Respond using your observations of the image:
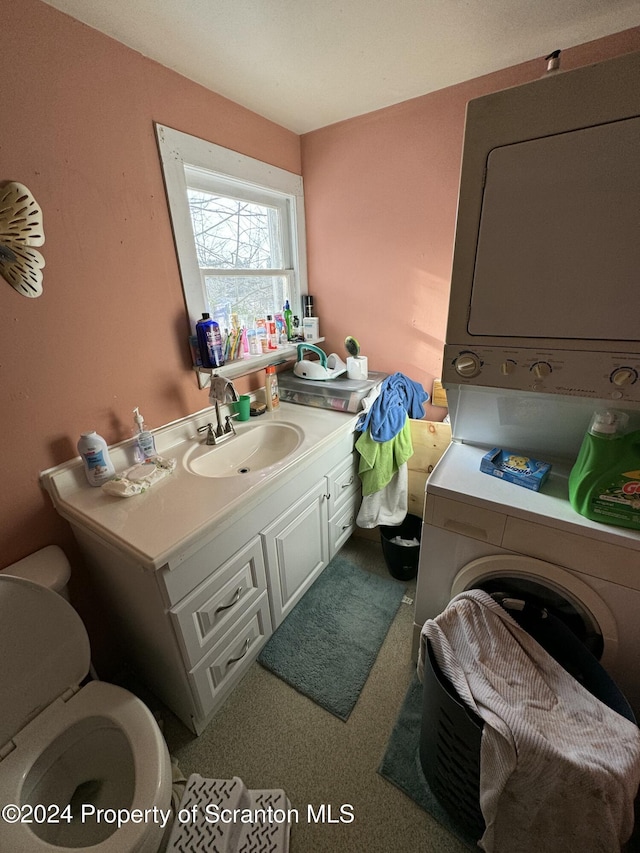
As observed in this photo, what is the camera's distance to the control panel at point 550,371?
0.75m

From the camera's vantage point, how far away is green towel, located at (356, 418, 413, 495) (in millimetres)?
1695

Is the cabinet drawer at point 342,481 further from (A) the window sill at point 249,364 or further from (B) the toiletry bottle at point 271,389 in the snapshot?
(A) the window sill at point 249,364

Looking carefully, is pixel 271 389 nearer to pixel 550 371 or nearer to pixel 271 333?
pixel 271 333

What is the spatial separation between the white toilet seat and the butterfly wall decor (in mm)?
1200

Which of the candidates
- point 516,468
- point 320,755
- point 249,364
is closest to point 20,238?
point 249,364

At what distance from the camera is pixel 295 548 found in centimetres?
150

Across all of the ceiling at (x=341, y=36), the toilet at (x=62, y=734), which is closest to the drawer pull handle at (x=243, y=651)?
the toilet at (x=62, y=734)

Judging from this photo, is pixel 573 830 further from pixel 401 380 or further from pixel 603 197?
pixel 401 380

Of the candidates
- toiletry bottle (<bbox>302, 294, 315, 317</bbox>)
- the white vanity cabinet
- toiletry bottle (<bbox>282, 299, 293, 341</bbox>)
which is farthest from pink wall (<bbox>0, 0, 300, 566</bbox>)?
toiletry bottle (<bbox>302, 294, 315, 317</bbox>)

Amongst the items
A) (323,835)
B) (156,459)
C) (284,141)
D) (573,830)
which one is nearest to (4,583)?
(156,459)

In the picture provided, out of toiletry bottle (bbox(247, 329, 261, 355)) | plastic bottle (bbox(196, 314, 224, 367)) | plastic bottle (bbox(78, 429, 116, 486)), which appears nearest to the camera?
plastic bottle (bbox(78, 429, 116, 486))

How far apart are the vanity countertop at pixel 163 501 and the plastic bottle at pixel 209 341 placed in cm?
31

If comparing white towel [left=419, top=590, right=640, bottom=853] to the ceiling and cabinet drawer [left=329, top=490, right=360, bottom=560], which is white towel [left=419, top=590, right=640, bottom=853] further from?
the ceiling

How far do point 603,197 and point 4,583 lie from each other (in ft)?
5.47
